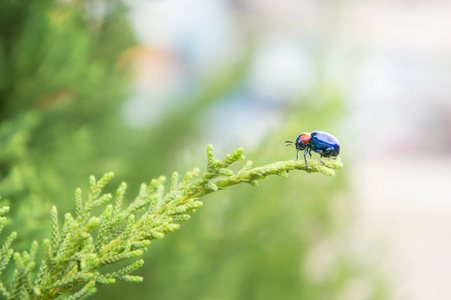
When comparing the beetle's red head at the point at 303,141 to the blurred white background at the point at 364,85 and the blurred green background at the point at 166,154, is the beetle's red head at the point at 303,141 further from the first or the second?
the blurred white background at the point at 364,85

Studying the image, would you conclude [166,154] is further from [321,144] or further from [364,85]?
[364,85]

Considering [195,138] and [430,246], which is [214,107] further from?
[430,246]

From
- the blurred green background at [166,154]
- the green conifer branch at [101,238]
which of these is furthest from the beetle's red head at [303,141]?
the blurred green background at [166,154]

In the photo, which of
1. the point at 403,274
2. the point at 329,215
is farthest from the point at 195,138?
the point at 403,274

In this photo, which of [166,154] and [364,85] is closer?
[166,154]

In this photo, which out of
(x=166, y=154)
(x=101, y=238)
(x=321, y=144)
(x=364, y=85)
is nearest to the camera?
(x=101, y=238)

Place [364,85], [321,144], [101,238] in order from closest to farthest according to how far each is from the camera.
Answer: [101,238] → [321,144] → [364,85]

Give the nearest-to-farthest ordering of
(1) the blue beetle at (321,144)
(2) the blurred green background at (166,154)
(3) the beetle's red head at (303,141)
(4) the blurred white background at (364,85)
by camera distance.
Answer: (1) the blue beetle at (321,144) → (3) the beetle's red head at (303,141) → (2) the blurred green background at (166,154) → (4) the blurred white background at (364,85)

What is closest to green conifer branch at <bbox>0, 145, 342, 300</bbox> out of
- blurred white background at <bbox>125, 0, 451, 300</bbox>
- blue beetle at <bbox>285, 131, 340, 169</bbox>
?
blue beetle at <bbox>285, 131, 340, 169</bbox>

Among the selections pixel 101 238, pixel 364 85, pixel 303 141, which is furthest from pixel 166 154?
pixel 364 85

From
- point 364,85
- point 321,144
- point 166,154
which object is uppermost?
point 364,85
